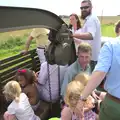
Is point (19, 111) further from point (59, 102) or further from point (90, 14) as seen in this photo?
point (90, 14)

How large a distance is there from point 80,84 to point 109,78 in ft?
1.29

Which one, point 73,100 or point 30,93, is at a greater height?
point 73,100

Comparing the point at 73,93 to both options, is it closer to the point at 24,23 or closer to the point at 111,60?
the point at 111,60

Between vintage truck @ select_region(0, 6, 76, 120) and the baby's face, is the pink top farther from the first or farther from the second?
the baby's face

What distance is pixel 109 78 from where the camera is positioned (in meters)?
1.88

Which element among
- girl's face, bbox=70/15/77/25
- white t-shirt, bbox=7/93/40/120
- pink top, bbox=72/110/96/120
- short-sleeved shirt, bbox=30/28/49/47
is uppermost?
girl's face, bbox=70/15/77/25

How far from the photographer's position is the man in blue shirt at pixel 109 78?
179 centimetres

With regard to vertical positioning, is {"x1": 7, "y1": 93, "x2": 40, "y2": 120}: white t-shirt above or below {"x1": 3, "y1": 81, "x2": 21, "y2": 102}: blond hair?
below

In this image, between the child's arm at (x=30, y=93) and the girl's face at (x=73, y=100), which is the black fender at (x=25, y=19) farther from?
the child's arm at (x=30, y=93)

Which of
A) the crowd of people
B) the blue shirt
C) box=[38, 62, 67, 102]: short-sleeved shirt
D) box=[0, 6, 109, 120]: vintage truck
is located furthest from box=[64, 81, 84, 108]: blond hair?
box=[38, 62, 67, 102]: short-sleeved shirt

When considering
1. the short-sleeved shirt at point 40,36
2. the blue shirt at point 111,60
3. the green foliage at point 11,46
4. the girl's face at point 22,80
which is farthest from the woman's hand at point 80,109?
the green foliage at point 11,46

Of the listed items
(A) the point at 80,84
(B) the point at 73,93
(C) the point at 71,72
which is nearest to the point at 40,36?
(C) the point at 71,72

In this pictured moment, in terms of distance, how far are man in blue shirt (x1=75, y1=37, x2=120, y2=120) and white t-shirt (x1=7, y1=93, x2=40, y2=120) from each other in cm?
102

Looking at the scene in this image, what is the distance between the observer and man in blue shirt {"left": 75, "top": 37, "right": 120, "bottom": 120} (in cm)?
179
